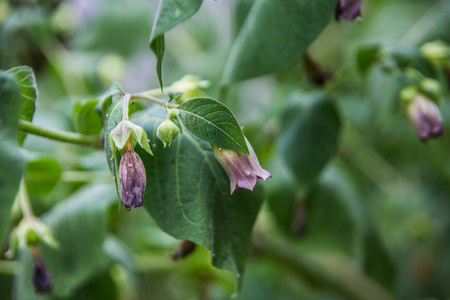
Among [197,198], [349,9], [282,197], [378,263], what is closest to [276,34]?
[349,9]

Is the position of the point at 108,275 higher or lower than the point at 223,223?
lower

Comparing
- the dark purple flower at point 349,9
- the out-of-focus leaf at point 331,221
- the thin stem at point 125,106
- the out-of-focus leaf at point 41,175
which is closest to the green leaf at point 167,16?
the thin stem at point 125,106

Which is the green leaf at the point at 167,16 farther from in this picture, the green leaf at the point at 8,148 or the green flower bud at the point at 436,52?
the green flower bud at the point at 436,52

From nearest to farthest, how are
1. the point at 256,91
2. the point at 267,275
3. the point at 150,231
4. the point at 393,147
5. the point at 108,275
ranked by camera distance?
1. the point at 108,275
2. the point at 150,231
3. the point at 393,147
4. the point at 267,275
5. the point at 256,91

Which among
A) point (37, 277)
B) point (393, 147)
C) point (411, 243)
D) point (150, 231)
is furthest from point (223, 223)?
point (411, 243)

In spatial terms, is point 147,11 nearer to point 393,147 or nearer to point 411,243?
point 393,147

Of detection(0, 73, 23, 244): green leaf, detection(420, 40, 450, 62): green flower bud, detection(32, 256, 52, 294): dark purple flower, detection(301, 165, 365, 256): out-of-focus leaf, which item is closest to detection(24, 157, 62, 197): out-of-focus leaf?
detection(32, 256, 52, 294): dark purple flower
